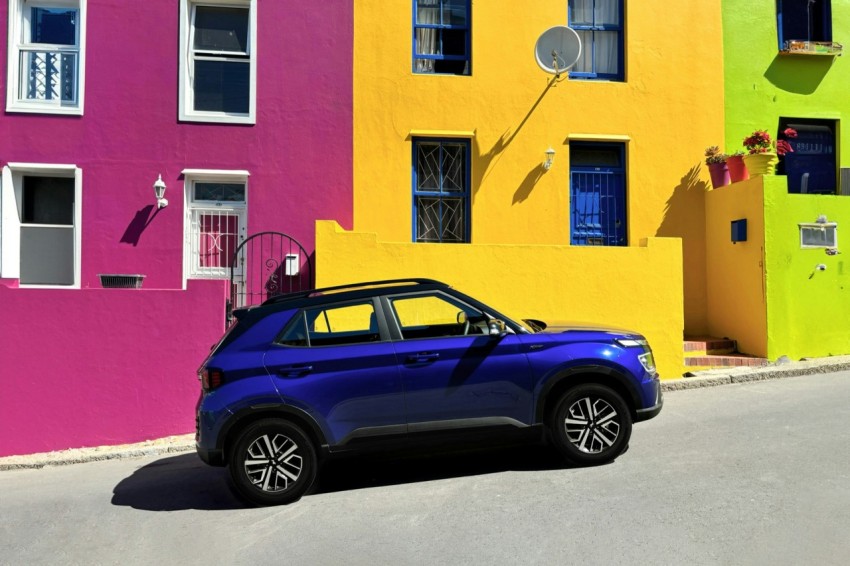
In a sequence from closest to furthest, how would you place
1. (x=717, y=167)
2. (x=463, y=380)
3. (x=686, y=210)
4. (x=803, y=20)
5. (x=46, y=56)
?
(x=463, y=380)
(x=46, y=56)
(x=717, y=167)
(x=686, y=210)
(x=803, y=20)

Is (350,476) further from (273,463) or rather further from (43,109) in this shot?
(43,109)

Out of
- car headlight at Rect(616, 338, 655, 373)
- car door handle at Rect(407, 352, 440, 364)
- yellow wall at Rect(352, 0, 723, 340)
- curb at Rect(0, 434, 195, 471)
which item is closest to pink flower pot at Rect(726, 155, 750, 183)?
yellow wall at Rect(352, 0, 723, 340)

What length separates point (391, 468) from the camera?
6223 millimetres

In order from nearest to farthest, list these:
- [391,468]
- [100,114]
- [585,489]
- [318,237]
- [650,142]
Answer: [585,489]
[391,468]
[318,237]
[100,114]
[650,142]

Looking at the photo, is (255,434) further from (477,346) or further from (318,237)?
(318,237)

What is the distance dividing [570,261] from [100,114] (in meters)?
7.70

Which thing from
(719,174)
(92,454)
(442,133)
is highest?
(442,133)

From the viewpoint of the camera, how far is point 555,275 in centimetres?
932

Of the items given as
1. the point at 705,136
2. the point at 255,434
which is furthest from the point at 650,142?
the point at 255,434

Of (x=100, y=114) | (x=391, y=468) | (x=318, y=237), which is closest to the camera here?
(x=391, y=468)

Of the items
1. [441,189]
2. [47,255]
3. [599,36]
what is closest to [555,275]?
[441,189]

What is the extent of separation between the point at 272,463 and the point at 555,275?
17.6ft

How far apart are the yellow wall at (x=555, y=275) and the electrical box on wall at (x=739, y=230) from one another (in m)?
1.33

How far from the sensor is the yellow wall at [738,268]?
31.9 feet
